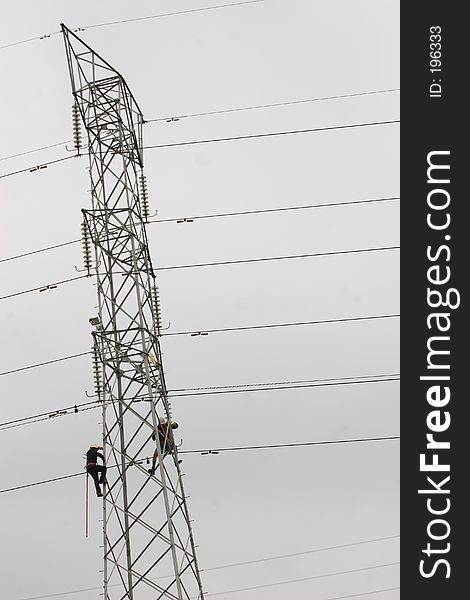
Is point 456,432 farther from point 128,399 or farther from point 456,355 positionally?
point 128,399

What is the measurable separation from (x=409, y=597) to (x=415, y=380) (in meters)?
5.18

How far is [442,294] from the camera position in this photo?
2652cm

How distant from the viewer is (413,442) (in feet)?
85.7

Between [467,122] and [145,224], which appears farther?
[145,224]

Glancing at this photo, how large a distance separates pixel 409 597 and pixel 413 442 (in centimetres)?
368

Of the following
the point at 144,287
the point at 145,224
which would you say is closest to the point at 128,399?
the point at 144,287

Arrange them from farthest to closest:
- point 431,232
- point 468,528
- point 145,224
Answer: point 145,224 < point 431,232 < point 468,528

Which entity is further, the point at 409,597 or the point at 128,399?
the point at 128,399

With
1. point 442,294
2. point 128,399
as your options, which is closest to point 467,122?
point 442,294

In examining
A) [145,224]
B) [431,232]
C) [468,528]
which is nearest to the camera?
[468,528]

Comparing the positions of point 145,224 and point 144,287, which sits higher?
point 145,224

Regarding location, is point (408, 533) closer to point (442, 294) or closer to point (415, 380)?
point (415, 380)

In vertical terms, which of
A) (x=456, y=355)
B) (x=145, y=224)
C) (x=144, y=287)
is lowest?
(x=456, y=355)

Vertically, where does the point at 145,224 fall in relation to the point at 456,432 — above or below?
above
